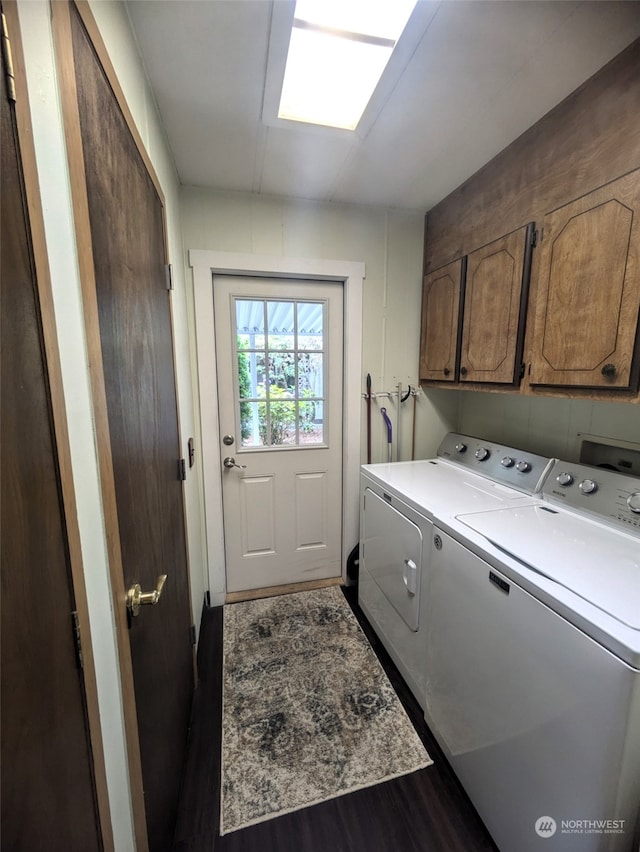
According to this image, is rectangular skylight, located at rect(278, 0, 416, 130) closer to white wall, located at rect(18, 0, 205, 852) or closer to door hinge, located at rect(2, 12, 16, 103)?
white wall, located at rect(18, 0, 205, 852)

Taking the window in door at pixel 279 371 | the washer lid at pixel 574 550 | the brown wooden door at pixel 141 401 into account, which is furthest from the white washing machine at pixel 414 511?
the brown wooden door at pixel 141 401

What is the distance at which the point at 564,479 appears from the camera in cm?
140

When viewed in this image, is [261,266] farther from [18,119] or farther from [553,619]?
[553,619]

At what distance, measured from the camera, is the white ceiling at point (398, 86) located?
952 millimetres

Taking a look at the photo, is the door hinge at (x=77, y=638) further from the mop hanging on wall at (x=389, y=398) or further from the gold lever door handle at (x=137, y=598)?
the mop hanging on wall at (x=389, y=398)

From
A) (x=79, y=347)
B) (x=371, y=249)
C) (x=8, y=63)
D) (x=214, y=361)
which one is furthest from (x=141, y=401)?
(x=371, y=249)

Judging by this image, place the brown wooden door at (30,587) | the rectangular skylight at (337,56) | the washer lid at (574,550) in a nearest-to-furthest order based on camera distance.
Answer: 1. the brown wooden door at (30,587)
2. the washer lid at (574,550)
3. the rectangular skylight at (337,56)

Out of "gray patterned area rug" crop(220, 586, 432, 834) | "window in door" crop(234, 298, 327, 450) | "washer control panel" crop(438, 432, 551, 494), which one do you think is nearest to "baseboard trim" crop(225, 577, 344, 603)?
"gray patterned area rug" crop(220, 586, 432, 834)

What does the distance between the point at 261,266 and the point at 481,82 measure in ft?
3.95

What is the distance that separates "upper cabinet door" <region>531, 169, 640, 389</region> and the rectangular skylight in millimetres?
822

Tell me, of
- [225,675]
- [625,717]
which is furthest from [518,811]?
[225,675]

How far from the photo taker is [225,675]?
166cm

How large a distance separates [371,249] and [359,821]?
2.58m

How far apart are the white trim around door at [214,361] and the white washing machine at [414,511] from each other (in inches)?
12.9
